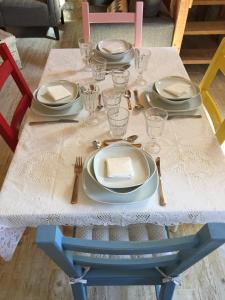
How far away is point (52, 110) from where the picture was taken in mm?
1034

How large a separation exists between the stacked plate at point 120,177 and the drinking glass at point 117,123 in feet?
0.26

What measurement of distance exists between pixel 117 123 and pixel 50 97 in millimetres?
344

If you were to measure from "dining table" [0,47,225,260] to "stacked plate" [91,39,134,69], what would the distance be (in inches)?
13.4

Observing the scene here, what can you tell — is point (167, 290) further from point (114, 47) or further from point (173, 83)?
point (114, 47)

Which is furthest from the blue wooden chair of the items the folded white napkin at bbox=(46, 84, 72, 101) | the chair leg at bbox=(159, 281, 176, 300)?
the folded white napkin at bbox=(46, 84, 72, 101)

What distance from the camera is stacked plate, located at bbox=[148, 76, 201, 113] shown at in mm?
1038

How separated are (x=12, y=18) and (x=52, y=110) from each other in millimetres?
2813

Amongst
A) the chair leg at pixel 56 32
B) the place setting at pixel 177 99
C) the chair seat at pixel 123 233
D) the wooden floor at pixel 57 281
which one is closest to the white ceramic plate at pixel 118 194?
the chair seat at pixel 123 233

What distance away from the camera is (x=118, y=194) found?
0.74 m

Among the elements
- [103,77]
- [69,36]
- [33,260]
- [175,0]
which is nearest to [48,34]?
[69,36]

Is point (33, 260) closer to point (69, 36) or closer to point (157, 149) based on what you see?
point (157, 149)

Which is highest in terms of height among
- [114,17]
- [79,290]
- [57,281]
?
[114,17]

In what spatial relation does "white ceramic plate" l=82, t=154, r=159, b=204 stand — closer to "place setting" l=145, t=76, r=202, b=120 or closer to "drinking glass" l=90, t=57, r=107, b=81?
"place setting" l=145, t=76, r=202, b=120

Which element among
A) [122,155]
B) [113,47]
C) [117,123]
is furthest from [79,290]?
[113,47]
